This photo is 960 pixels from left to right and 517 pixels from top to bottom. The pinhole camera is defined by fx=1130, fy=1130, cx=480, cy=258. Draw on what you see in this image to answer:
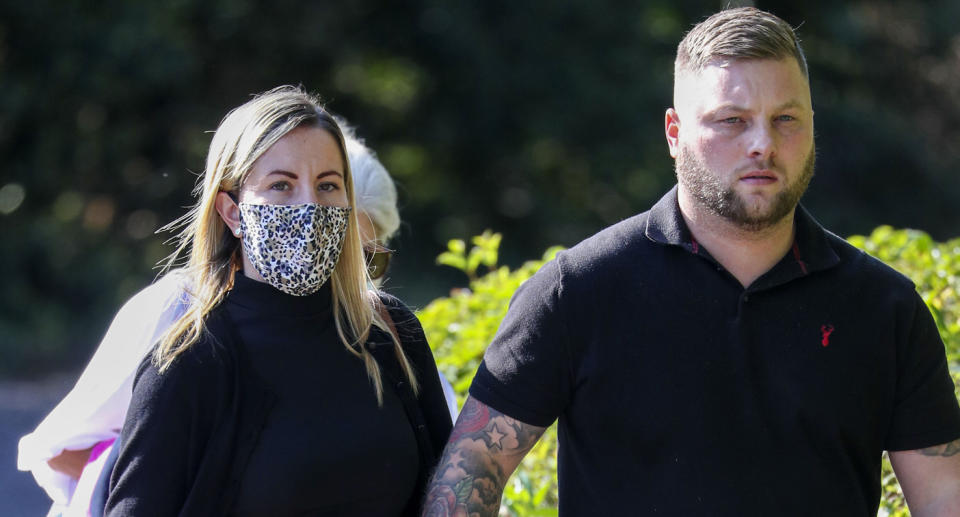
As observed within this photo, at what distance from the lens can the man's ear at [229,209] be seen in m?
2.66

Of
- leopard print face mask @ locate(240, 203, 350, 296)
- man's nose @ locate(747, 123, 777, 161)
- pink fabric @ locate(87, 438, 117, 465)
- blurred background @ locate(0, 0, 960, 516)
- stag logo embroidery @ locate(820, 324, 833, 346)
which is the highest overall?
blurred background @ locate(0, 0, 960, 516)

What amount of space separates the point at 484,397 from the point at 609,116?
447 inches

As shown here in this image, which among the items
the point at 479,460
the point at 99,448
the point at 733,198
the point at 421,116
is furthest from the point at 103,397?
the point at 421,116

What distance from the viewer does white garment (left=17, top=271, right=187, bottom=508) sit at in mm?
2633

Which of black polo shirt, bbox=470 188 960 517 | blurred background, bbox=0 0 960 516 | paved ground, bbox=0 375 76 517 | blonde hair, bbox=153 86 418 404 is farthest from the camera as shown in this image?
blurred background, bbox=0 0 960 516

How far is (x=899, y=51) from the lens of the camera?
15.3 m

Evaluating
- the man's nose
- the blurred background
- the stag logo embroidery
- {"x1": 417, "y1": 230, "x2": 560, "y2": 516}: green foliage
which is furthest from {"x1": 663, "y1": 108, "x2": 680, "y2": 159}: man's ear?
the blurred background

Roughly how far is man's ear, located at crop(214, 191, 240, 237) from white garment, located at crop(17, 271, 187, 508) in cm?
18

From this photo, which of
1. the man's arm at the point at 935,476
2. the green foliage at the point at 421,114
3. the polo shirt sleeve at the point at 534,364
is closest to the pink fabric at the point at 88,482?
the polo shirt sleeve at the point at 534,364

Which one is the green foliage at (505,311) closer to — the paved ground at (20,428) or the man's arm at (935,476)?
the man's arm at (935,476)

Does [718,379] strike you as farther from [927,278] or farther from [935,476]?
[927,278]

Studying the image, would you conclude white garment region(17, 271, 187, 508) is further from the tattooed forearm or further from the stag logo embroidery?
the tattooed forearm

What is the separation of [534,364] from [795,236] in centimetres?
71

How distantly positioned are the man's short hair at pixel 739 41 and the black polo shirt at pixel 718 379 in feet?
1.38
